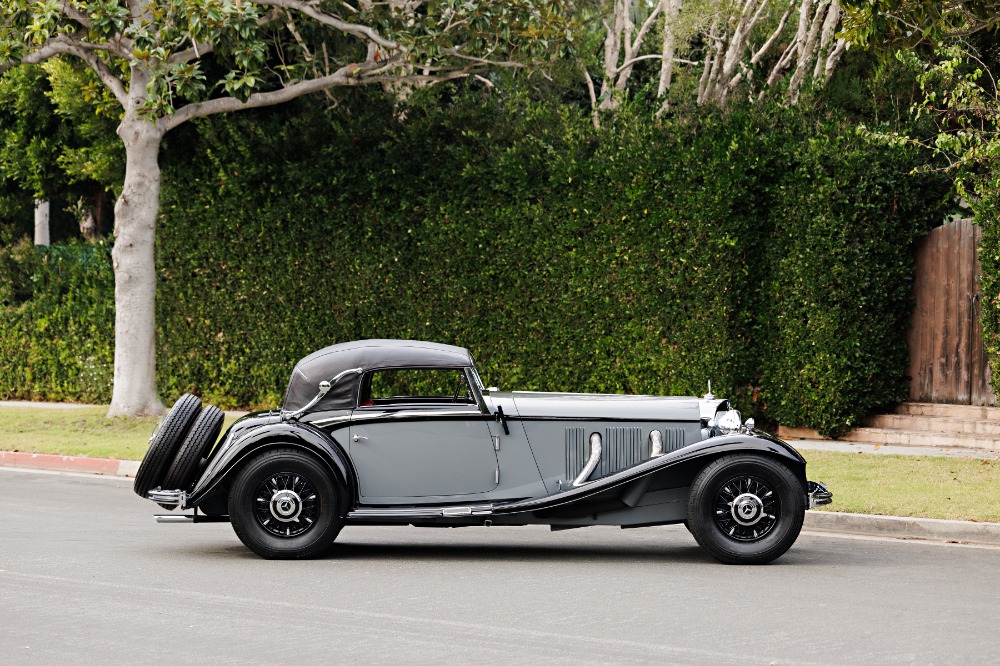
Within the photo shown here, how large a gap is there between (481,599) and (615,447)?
1.80m

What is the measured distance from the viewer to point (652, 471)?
852 cm

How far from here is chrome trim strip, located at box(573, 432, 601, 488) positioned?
28.6 feet

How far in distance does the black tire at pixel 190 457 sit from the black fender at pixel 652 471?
2.04 m

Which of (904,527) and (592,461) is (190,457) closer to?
(592,461)

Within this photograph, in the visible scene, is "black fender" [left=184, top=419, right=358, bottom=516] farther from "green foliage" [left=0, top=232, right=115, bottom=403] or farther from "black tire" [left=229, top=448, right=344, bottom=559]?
"green foliage" [left=0, top=232, right=115, bottom=403]

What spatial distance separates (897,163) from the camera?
14867mm

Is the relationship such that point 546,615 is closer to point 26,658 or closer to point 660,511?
point 660,511

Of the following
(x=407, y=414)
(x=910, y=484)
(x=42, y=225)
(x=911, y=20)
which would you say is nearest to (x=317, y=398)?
(x=407, y=414)

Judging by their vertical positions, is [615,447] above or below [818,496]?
above

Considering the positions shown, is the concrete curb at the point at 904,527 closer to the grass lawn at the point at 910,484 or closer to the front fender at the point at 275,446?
the grass lawn at the point at 910,484

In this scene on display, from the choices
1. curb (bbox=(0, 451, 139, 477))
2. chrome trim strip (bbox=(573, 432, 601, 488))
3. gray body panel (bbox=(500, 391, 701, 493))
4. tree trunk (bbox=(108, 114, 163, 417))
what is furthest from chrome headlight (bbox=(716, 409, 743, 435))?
tree trunk (bbox=(108, 114, 163, 417))

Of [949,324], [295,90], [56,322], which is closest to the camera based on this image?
[949,324]

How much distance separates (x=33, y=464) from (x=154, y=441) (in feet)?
20.4

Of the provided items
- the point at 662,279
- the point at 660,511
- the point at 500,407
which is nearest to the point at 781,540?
the point at 660,511
